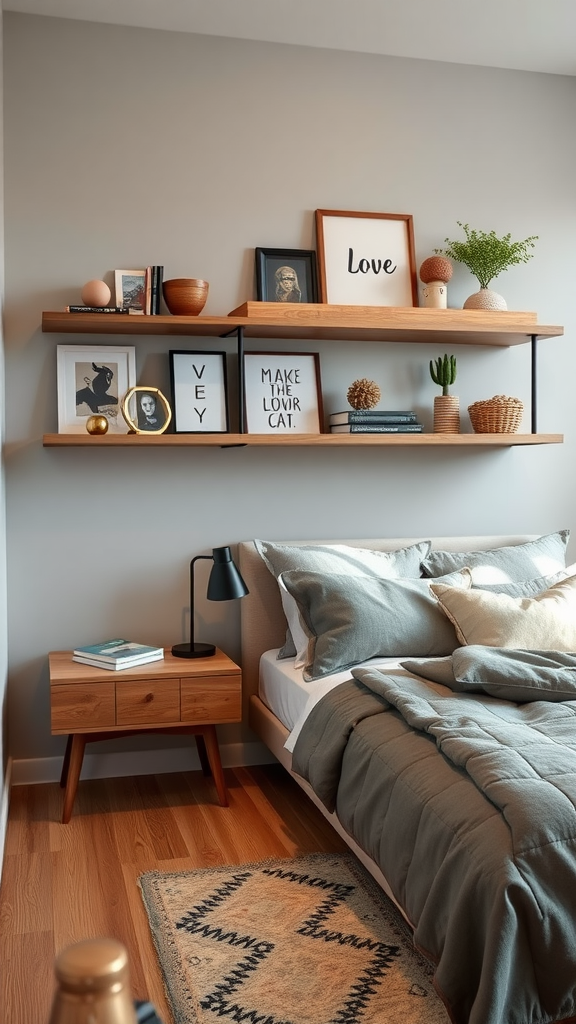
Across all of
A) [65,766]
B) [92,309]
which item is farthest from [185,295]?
[65,766]

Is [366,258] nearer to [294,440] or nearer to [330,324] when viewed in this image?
[330,324]

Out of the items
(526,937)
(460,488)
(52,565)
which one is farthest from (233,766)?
(526,937)

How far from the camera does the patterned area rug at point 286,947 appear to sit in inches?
79.8

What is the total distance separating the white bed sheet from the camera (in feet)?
9.57

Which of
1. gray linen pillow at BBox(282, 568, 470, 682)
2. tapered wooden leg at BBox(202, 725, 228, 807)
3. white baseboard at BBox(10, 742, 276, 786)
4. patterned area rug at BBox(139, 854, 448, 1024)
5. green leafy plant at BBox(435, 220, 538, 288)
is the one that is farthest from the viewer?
green leafy plant at BBox(435, 220, 538, 288)

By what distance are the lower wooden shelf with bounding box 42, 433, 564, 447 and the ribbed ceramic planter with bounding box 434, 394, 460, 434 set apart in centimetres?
7

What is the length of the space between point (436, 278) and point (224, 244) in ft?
2.77

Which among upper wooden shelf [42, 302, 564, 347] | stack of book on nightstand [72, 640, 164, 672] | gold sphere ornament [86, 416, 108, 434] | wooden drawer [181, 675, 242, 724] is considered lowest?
wooden drawer [181, 675, 242, 724]

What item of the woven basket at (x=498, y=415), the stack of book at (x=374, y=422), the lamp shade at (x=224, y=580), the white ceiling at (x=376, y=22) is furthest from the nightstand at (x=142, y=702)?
the white ceiling at (x=376, y=22)

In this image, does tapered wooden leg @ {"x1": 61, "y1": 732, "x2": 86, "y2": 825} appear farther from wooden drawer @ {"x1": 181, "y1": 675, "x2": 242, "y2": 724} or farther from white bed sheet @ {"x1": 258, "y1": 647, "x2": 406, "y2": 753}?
white bed sheet @ {"x1": 258, "y1": 647, "x2": 406, "y2": 753}

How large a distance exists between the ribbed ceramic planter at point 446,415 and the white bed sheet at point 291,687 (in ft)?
3.44

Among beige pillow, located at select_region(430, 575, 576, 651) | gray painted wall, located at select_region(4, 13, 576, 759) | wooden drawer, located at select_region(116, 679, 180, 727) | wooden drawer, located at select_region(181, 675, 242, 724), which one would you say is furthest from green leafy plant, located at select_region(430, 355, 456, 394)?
wooden drawer, located at select_region(116, 679, 180, 727)

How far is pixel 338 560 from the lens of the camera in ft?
11.0

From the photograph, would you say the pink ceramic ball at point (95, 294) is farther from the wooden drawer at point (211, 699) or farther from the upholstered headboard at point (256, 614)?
the wooden drawer at point (211, 699)
